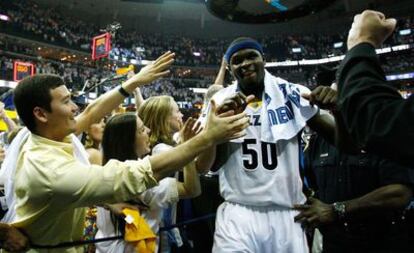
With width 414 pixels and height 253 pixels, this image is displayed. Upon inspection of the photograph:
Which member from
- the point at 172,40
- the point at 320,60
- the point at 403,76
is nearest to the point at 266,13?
the point at 403,76

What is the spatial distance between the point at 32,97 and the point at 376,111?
73.3 inches

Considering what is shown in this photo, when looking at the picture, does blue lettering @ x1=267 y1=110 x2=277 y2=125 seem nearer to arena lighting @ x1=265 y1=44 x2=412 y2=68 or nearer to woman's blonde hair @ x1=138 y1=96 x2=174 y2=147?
woman's blonde hair @ x1=138 y1=96 x2=174 y2=147

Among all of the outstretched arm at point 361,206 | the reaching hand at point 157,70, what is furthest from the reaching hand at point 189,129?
the outstretched arm at point 361,206

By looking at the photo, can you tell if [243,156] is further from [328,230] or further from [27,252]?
[27,252]

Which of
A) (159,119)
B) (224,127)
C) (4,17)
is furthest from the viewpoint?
(4,17)

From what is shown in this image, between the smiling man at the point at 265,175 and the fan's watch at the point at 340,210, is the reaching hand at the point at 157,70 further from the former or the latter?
the fan's watch at the point at 340,210

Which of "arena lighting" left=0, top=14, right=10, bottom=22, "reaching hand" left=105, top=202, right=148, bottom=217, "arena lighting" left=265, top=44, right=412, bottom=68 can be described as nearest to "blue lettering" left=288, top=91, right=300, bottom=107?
"reaching hand" left=105, top=202, right=148, bottom=217

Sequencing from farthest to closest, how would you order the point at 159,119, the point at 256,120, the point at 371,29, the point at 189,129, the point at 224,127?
1. the point at 159,119
2. the point at 256,120
3. the point at 189,129
4. the point at 224,127
5. the point at 371,29

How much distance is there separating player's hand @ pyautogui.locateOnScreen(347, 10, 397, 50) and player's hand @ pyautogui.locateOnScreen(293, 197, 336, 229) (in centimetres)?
140

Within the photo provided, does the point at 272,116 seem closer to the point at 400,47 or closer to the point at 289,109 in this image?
the point at 289,109

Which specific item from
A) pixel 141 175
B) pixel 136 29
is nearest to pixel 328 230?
pixel 141 175

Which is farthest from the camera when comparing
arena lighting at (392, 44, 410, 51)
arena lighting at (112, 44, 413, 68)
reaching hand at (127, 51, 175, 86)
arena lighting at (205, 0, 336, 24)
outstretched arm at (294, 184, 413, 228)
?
arena lighting at (112, 44, 413, 68)

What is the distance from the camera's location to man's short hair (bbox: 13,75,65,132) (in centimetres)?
217

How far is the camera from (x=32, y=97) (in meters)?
2.17
